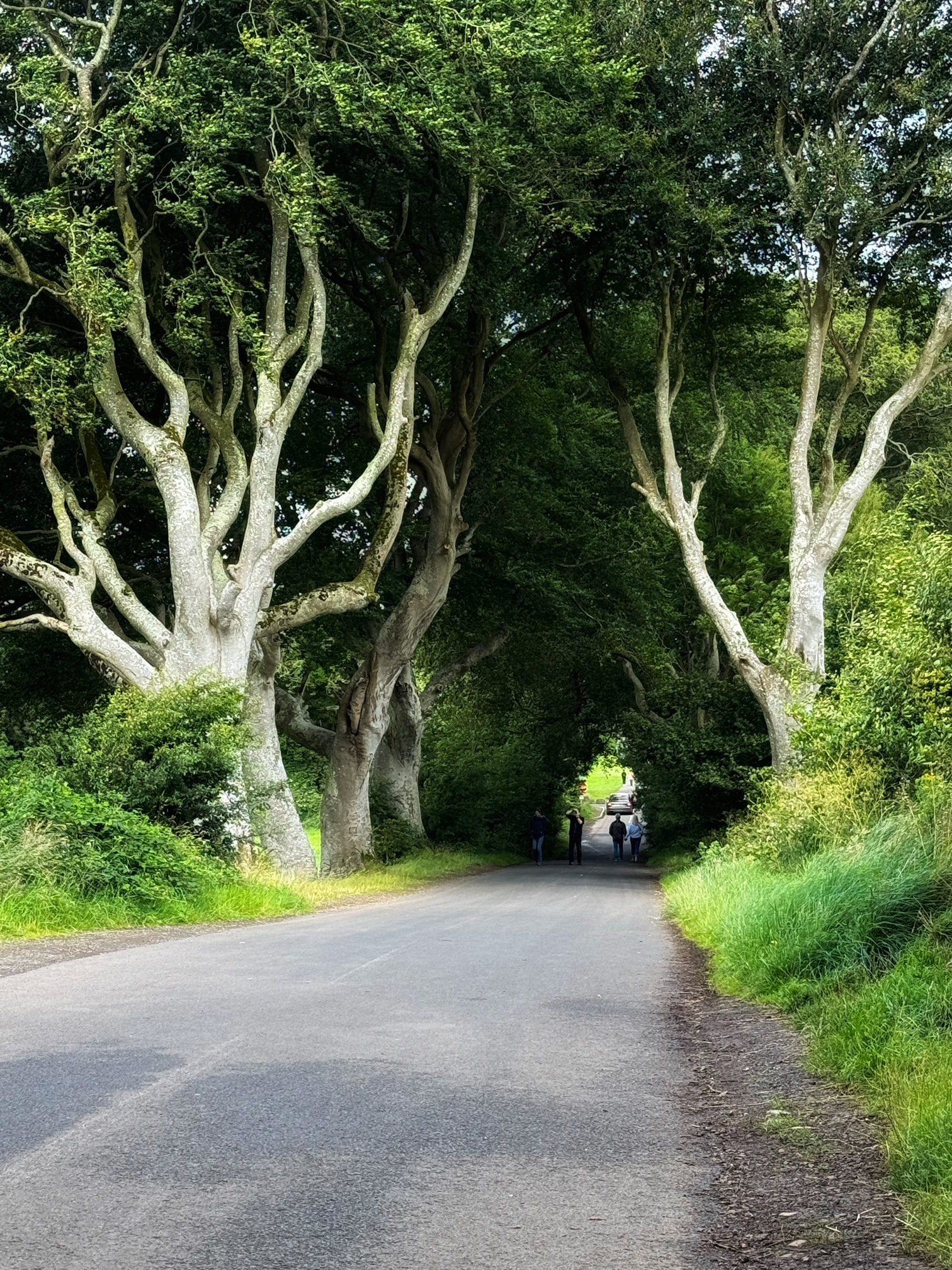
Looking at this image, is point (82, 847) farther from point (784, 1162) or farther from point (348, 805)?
point (348, 805)

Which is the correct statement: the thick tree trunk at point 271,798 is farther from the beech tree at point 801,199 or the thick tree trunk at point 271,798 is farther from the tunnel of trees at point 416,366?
the beech tree at point 801,199

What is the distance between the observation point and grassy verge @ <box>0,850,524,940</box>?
1317cm

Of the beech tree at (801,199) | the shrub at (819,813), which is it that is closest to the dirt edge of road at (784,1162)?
the shrub at (819,813)

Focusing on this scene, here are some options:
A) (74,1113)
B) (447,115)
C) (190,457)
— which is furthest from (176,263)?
(74,1113)

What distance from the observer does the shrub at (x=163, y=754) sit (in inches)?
661

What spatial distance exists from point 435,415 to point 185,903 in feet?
47.2

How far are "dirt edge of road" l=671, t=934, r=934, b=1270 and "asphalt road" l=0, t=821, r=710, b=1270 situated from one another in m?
0.15

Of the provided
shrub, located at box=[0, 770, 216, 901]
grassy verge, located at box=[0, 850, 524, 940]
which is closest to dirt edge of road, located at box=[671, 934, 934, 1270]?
grassy verge, located at box=[0, 850, 524, 940]

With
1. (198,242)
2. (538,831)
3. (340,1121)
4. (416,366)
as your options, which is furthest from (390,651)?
(340,1121)

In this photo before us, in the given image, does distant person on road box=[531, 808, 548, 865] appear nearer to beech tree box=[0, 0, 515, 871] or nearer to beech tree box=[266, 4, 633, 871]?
beech tree box=[266, 4, 633, 871]

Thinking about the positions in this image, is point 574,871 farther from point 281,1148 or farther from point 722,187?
point 281,1148

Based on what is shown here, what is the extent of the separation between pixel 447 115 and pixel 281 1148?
16.8 metres

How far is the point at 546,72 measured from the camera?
1975 cm

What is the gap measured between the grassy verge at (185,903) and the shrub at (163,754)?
38.9 inches
